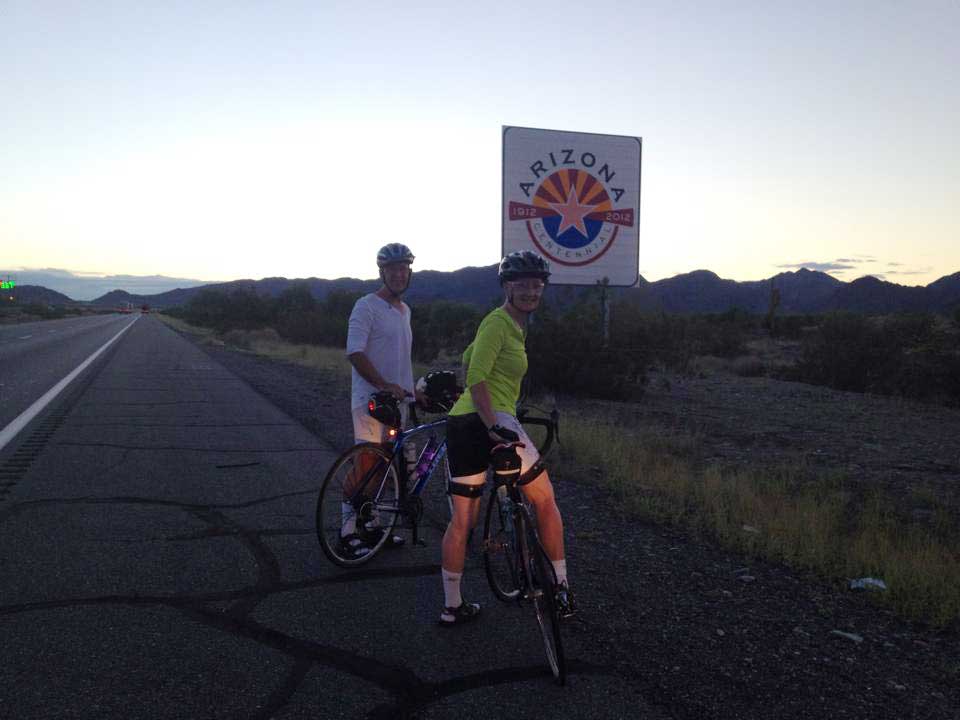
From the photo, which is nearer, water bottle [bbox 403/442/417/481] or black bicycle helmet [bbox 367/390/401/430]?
black bicycle helmet [bbox 367/390/401/430]

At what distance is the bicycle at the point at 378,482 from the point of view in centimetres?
514

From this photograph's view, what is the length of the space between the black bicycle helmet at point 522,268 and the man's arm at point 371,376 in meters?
1.46

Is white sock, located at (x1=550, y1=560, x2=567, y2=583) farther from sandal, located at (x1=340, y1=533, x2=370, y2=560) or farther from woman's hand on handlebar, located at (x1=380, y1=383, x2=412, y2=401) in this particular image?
sandal, located at (x1=340, y1=533, x2=370, y2=560)

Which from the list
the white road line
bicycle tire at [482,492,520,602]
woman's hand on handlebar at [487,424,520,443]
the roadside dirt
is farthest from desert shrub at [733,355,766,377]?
woman's hand on handlebar at [487,424,520,443]

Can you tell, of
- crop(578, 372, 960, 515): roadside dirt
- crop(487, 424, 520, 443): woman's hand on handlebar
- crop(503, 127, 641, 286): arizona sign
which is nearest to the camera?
crop(487, 424, 520, 443): woman's hand on handlebar

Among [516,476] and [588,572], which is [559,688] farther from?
[588,572]

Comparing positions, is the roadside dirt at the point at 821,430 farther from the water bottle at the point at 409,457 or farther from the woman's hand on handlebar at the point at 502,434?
the woman's hand on handlebar at the point at 502,434

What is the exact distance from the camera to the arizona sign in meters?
12.8

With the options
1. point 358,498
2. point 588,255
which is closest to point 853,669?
point 358,498

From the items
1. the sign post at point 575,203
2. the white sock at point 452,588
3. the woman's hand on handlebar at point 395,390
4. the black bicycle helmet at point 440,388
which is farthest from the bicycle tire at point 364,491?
the sign post at point 575,203

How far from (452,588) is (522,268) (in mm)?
1796

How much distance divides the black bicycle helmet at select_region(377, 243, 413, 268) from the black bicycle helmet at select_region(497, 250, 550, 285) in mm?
1409

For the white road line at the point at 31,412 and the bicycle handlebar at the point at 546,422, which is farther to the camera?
the white road line at the point at 31,412

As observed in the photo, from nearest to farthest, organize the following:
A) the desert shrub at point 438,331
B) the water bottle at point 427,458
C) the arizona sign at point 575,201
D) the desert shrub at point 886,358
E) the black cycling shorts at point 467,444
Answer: the black cycling shorts at point 467,444 → the water bottle at point 427,458 → the arizona sign at point 575,201 → the desert shrub at point 886,358 → the desert shrub at point 438,331
